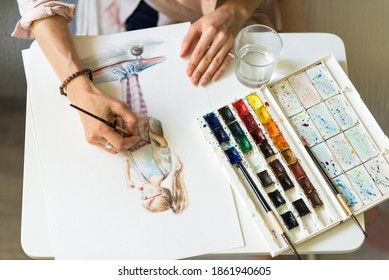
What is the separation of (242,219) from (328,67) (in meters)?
0.33

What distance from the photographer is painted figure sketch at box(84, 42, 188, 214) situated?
803 mm

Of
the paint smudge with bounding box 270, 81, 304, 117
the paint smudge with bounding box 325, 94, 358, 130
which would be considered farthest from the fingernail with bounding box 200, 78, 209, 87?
the paint smudge with bounding box 325, 94, 358, 130

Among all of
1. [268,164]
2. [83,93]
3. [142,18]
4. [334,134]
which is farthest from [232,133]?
[142,18]

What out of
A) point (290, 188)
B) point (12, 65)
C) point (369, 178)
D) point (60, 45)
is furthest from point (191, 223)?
point (12, 65)

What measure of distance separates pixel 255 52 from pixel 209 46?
92 mm

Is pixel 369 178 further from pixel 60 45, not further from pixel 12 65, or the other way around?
pixel 12 65

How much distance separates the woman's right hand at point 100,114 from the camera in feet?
2.69

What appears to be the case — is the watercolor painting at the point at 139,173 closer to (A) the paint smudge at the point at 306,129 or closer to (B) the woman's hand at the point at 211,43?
(B) the woman's hand at the point at 211,43

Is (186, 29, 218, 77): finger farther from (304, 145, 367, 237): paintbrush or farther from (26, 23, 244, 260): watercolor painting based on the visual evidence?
(304, 145, 367, 237): paintbrush

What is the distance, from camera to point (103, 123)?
83 cm

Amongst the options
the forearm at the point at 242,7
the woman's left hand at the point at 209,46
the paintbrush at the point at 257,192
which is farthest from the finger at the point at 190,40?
the paintbrush at the point at 257,192

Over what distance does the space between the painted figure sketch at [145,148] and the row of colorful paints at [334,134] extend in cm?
23

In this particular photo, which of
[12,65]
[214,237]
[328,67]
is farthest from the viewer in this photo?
[12,65]

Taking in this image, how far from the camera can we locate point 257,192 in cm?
79
